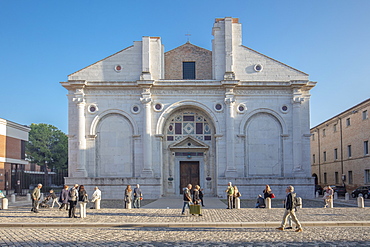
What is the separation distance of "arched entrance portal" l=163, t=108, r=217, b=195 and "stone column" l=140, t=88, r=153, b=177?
73.4 inches

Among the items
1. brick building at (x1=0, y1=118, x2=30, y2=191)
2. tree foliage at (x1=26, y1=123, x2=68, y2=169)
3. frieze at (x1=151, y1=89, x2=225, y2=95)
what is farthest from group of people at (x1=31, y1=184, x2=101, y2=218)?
tree foliage at (x1=26, y1=123, x2=68, y2=169)

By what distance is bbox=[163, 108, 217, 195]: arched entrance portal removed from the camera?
33.4 m

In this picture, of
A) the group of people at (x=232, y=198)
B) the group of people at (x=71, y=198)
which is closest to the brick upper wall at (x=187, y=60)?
the group of people at (x=232, y=198)

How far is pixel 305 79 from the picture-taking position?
109ft

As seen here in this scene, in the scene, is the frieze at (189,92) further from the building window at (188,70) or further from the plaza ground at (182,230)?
the plaza ground at (182,230)

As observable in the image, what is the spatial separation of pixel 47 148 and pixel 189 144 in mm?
38184

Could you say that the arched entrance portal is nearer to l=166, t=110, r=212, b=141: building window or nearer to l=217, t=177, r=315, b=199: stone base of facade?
l=166, t=110, r=212, b=141: building window

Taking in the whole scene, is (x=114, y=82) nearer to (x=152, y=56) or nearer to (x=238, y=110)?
(x=152, y=56)

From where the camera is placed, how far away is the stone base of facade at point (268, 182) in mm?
31688

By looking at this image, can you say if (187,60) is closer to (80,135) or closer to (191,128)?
(191,128)

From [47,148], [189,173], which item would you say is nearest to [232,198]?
[189,173]

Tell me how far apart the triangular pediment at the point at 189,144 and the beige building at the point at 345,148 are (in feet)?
39.5

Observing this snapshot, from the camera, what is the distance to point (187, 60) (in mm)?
35375

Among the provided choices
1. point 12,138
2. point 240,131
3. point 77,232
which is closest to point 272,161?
point 240,131
